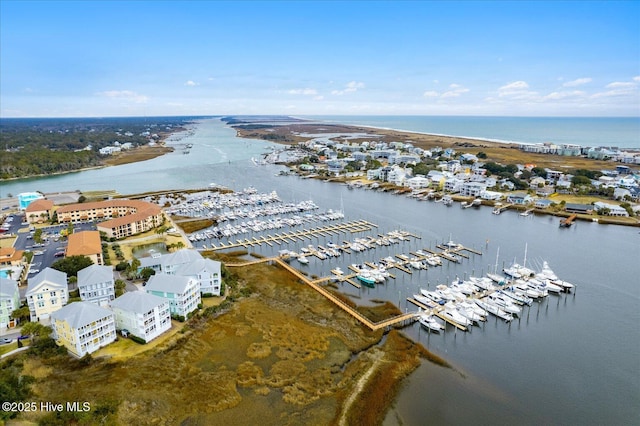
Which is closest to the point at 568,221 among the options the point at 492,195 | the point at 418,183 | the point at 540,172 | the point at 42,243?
the point at 492,195

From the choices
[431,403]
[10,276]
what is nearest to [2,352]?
[10,276]

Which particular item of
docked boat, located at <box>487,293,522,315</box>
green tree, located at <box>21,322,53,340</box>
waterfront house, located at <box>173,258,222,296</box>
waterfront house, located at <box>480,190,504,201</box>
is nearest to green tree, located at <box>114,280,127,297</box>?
waterfront house, located at <box>173,258,222,296</box>

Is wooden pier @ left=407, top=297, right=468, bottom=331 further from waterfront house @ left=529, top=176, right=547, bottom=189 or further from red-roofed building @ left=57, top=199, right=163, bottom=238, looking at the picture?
waterfront house @ left=529, top=176, right=547, bottom=189

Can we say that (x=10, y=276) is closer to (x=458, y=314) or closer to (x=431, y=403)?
(x=431, y=403)

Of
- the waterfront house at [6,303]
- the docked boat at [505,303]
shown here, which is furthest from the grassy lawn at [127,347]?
the docked boat at [505,303]

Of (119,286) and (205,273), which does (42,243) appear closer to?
(119,286)
